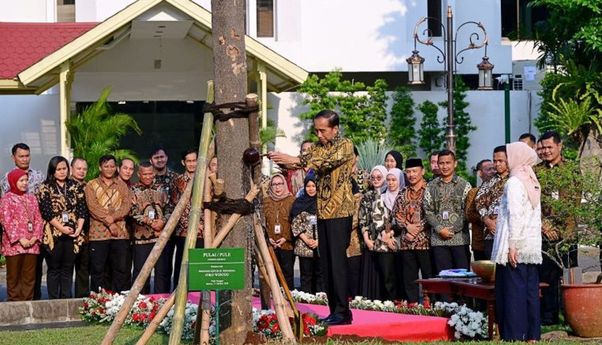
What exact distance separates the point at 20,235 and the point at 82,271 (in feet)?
3.84

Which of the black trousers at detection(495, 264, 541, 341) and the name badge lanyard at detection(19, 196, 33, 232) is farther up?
the name badge lanyard at detection(19, 196, 33, 232)

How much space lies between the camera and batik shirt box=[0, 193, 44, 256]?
661 inches

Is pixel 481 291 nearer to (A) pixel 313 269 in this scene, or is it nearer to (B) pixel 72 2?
(A) pixel 313 269

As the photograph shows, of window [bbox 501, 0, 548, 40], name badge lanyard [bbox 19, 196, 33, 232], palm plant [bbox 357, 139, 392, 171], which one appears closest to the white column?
palm plant [bbox 357, 139, 392, 171]

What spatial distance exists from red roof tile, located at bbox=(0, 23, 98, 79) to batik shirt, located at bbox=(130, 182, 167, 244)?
1042 centimetres

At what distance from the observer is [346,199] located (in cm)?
1237

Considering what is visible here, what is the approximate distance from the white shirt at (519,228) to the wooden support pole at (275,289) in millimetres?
2160

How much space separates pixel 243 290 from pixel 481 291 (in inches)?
112

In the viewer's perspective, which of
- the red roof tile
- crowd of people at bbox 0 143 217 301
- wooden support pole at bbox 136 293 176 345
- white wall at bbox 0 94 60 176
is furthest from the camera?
white wall at bbox 0 94 60 176

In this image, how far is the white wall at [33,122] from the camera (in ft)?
94.5

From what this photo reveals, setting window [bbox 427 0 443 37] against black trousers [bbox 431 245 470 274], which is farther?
window [bbox 427 0 443 37]

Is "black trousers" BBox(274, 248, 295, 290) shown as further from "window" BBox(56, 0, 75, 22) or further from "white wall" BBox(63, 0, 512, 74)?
"window" BBox(56, 0, 75, 22)

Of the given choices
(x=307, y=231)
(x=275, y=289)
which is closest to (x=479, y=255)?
(x=307, y=231)

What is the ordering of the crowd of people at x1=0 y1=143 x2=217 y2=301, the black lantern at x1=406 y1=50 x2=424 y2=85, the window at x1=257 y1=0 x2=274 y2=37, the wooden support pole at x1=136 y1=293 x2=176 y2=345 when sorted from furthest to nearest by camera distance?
1. the window at x1=257 y1=0 x2=274 y2=37
2. the black lantern at x1=406 y1=50 x2=424 y2=85
3. the crowd of people at x1=0 y1=143 x2=217 y2=301
4. the wooden support pole at x1=136 y1=293 x2=176 y2=345
